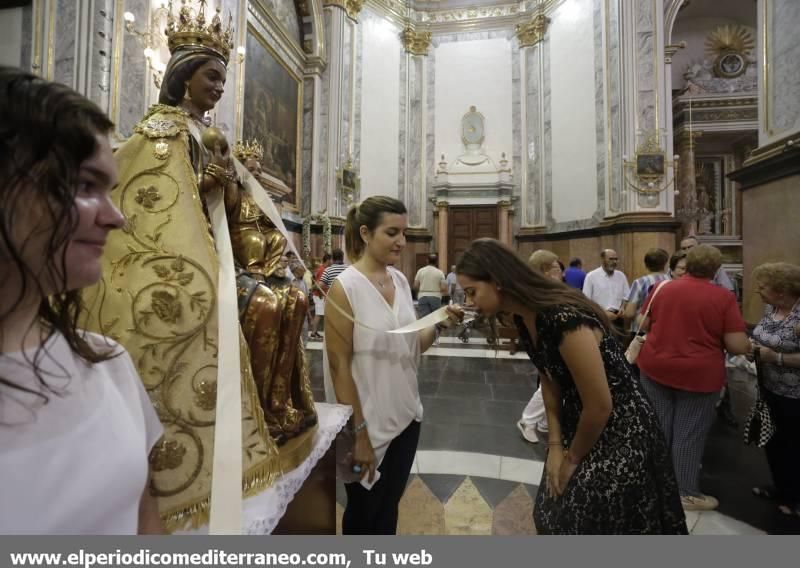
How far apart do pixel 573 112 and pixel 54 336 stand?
1270cm

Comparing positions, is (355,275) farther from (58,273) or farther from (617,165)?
(617,165)

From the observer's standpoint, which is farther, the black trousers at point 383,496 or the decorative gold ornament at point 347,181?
the decorative gold ornament at point 347,181

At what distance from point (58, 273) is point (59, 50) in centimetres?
516

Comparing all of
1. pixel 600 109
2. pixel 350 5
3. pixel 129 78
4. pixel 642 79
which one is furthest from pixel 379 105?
pixel 129 78

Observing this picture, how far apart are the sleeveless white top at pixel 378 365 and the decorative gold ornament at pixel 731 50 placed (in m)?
18.1

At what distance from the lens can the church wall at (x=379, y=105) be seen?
12016mm

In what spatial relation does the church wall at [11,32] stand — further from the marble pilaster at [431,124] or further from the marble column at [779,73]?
the marble pilaster at [431,124]

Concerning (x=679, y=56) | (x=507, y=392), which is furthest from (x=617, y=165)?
(x=679, y=56)

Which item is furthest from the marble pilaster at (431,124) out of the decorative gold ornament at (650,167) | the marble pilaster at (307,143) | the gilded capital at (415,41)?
the decorative gold ornament at (650,167)

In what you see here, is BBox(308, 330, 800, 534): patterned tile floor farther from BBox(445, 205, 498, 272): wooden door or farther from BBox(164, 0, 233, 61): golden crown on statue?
BBox(445, 205, 498, 272): wooden door

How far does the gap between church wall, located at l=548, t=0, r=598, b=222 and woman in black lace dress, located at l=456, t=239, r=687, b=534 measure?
10445mm

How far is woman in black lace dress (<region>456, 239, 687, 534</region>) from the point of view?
3.82 feet

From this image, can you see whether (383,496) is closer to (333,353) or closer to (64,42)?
(333,353)

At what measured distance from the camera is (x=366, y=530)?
58.9 inches
